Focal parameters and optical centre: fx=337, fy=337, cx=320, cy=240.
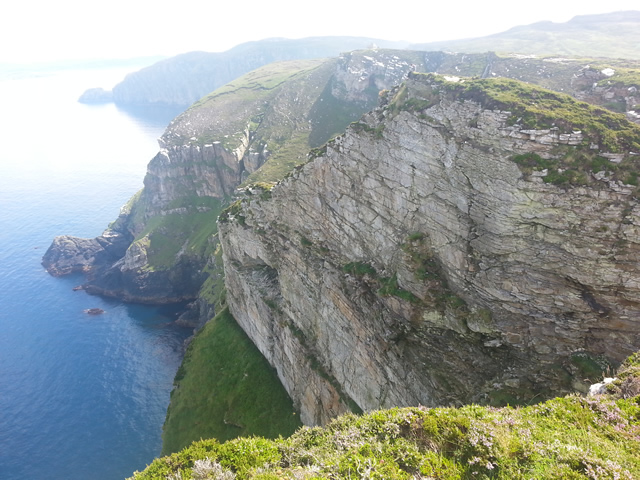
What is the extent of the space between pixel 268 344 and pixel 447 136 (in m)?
39.4

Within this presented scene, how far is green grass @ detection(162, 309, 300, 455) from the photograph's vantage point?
46344mm

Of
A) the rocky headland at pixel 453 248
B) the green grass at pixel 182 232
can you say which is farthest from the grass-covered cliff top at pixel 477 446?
the green grass at pixel 182 232

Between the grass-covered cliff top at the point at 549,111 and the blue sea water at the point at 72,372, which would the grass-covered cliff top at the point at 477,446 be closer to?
the grass-covered cliff top at the point at 549,111

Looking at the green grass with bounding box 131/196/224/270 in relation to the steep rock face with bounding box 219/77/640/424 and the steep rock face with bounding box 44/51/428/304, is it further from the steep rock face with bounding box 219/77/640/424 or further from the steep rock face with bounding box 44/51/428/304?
the steep rock face with bounding box 219/77/640/424

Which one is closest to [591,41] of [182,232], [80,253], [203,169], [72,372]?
[203,169]

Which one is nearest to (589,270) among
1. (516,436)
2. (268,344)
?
(516,436)

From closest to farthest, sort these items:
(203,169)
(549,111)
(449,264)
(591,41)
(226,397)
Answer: (549,111) < (449,264) < (226,397) < (203,169) < (591,41)

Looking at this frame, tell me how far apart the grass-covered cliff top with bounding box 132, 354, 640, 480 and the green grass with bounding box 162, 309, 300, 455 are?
1103 inches

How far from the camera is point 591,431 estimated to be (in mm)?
14148

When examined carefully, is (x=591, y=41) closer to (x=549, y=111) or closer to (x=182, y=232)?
(x=549, y=111)

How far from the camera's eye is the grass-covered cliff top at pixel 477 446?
42.1ft

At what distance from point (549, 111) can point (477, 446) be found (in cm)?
2505

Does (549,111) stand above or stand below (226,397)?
above

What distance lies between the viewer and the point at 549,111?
26.4m
